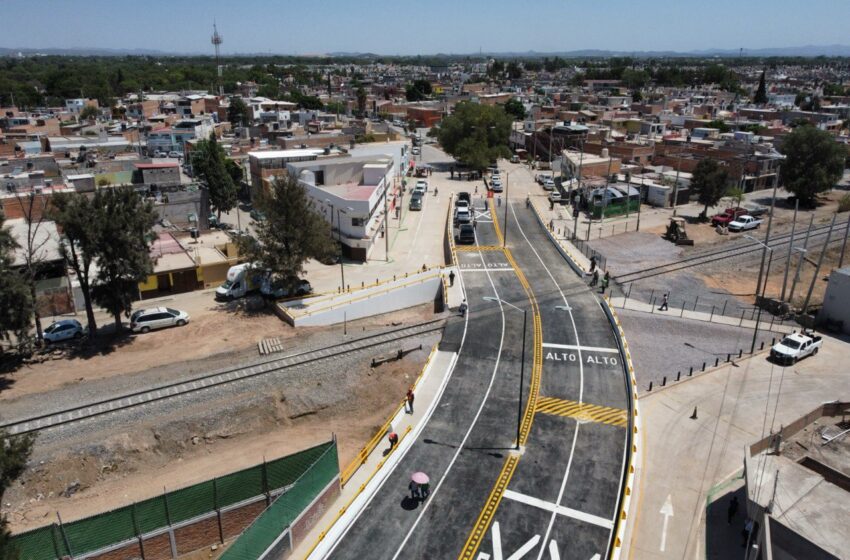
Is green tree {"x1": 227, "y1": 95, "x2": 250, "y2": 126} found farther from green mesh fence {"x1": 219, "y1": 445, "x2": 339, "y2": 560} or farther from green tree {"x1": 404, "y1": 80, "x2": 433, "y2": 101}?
green mesh fence {"x1": 219, "y1": 445, "x2": 339, "y2": 560}

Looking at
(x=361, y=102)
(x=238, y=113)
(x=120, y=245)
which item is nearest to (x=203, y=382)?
(x=120, y=245)

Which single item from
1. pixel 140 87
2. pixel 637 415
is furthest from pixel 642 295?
pixel 140 87

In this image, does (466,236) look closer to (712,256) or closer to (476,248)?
(476,248)

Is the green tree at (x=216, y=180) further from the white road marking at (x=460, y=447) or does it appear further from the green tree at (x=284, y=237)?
the white road marking at (x=460, y=447)

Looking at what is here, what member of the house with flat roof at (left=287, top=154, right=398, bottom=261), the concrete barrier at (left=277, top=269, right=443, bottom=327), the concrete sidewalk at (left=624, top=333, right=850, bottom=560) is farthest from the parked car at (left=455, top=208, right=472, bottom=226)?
the concrete sidewalk at (left=624, top=333, right=850, bottom=560)

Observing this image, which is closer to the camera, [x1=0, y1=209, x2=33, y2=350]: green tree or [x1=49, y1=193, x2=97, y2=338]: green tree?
[x1=0, y1=209, x2=33, y2=350]: green tree

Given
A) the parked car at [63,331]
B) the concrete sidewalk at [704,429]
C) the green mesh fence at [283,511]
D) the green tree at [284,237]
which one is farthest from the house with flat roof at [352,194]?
the green mesh fence at [283,511]
